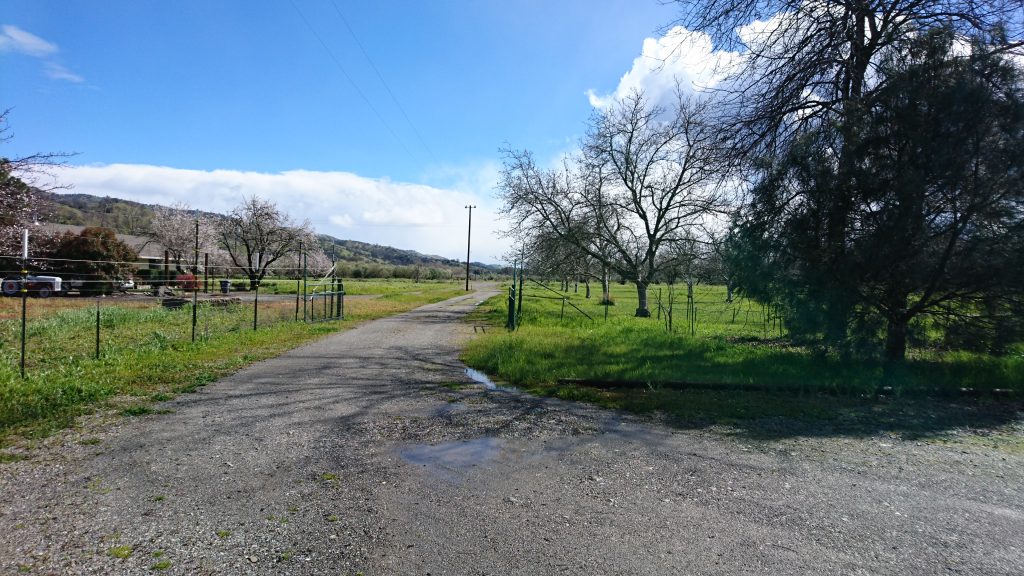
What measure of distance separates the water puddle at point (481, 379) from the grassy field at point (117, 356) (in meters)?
4.18

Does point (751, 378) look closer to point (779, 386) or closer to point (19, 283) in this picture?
point (779, 386)

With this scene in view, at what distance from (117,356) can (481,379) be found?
6.66m

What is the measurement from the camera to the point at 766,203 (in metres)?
10.5

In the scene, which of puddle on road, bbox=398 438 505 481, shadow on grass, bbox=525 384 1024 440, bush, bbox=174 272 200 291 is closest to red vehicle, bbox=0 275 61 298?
bush, bbox=174 272 200 291

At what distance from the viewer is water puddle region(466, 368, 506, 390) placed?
8.88m

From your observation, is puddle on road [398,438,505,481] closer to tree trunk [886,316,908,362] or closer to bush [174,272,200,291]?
tree trunk [886,316,908,362]

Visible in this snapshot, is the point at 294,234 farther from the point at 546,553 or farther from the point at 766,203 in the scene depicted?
the point at 546,553

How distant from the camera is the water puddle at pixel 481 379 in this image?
8875mm

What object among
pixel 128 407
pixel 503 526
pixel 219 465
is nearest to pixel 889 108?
pixel 503 526

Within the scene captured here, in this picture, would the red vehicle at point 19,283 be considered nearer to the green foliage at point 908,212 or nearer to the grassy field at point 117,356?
the grassy field at point 117,356

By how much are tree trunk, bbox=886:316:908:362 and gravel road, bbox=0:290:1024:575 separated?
452cm

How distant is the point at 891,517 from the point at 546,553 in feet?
8.77

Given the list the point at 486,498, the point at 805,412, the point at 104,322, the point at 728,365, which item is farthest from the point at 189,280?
the point at 805,412

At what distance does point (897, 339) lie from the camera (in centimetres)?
998
